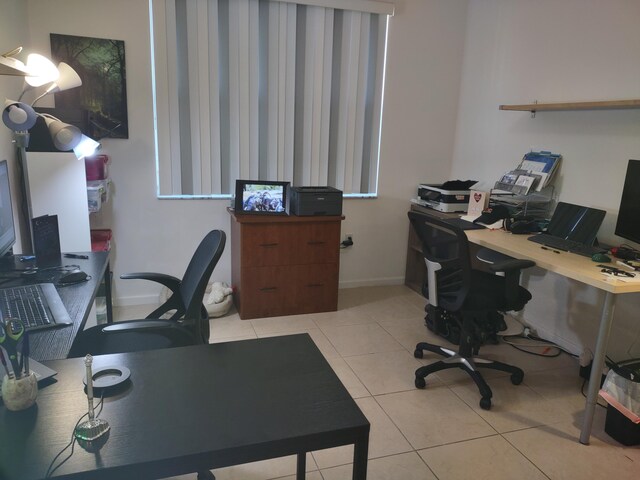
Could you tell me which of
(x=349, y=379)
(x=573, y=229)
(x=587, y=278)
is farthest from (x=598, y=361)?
(x=349, y=379)

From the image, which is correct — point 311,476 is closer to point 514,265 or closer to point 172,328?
point 172,328

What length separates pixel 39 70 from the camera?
2342mm

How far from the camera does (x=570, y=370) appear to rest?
3.01 meters

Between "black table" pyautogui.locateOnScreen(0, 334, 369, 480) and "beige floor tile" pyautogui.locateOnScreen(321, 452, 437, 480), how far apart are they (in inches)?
34.0

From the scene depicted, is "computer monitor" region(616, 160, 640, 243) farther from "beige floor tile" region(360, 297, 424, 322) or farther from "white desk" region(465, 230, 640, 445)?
"beige floor tile" region(360, 297, 424, 322)

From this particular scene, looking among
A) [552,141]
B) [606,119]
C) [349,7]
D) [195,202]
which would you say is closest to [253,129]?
[195,202]

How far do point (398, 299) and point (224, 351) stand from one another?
2891mm

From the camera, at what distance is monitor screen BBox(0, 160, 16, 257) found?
216 centimetres

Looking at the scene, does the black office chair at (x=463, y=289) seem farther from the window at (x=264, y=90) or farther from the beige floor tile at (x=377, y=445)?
the window at (x=264, y=90)

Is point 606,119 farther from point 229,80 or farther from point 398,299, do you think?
point 229,80

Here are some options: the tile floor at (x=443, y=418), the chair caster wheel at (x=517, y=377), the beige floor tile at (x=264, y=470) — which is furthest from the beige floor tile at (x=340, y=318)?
the beige floor tile at (x=264, y=470)

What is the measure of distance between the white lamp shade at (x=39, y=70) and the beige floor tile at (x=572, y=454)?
9.65ft

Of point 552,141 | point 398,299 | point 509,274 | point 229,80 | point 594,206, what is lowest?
point 398,299

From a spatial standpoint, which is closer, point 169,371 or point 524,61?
point 169,371
